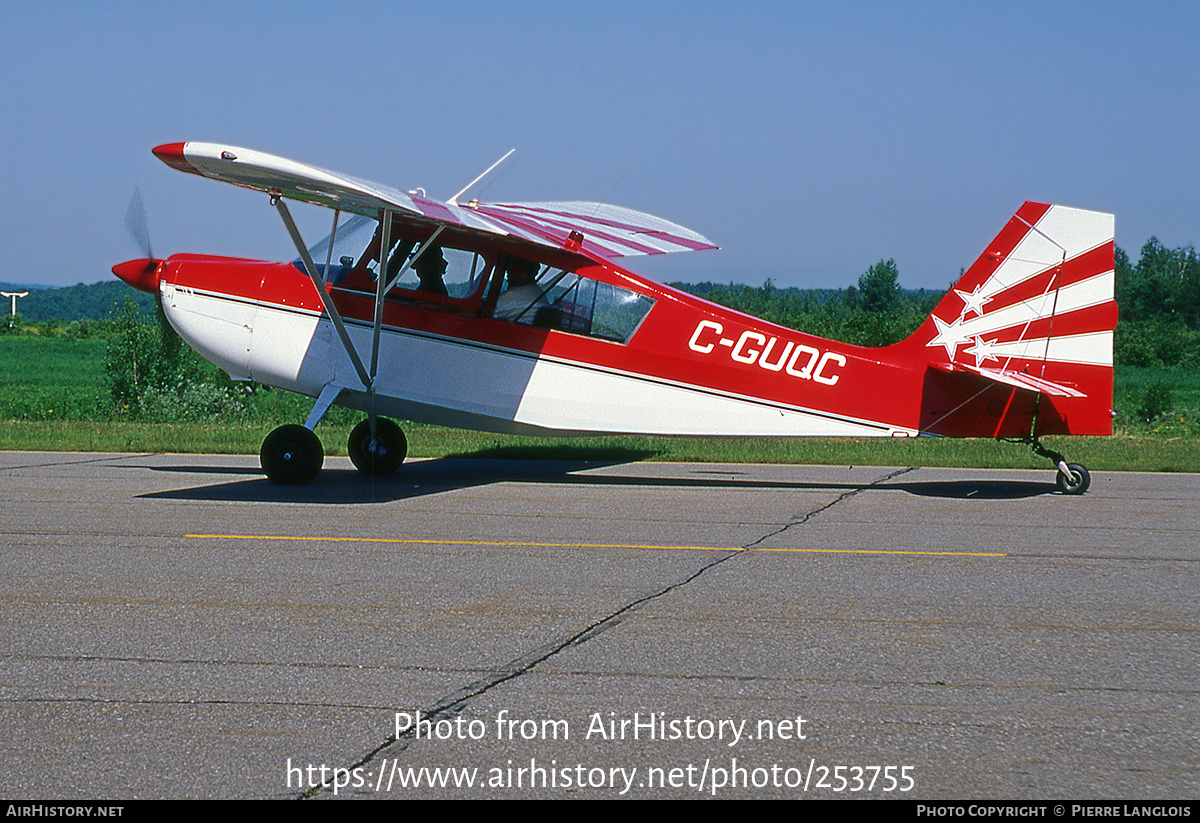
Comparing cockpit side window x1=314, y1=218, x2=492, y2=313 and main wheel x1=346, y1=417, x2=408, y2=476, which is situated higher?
cockpit side window x1=314, y1=218, x2=492, y2=313

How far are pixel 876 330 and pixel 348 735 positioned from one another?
35.4m

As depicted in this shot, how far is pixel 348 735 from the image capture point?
403 cm

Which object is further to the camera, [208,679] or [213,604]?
[213,604]

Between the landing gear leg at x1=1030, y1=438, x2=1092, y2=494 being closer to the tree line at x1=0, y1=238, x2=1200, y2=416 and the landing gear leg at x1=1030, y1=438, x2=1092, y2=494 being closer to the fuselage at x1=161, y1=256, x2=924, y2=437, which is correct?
the fuselage at x1=161, y1=256, x2=924, y2=437

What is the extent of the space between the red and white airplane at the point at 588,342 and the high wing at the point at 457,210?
0.10 m

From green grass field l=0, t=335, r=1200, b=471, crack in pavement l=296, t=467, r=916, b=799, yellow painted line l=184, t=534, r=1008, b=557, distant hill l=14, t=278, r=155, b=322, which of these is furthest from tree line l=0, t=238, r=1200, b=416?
distant hill l=14, t=278, r=155, b=322

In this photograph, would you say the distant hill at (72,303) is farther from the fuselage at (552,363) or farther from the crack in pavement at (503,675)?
the crack in pavement at (503,675)

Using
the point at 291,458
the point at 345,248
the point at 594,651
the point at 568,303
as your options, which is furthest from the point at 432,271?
the point at 594,651

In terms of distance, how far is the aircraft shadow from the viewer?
10453mm

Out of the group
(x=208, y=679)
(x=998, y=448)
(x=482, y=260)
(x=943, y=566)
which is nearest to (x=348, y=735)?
(x=208, y=679)

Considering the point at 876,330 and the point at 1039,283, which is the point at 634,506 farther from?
the point at 876,330

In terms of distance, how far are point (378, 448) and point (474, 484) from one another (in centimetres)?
121

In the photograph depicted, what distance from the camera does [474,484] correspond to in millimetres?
11500

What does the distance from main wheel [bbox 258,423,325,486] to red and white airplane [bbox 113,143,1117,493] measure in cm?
2
